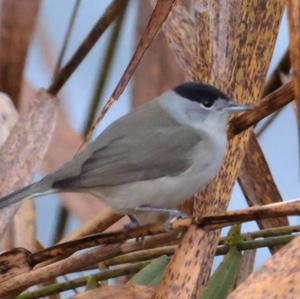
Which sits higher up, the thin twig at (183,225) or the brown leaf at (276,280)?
the thin twig at (183,225)

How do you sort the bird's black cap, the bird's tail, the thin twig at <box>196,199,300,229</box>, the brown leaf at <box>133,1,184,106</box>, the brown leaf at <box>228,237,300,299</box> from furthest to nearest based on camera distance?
the brown leaf at <box>133,1,184,106</box> < the bird's black cap < the bird's tail < the thin twig at <box>196,199,300,229</box> < the brown leaf at <box>228,237,300,299</box>

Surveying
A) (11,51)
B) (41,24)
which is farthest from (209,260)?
(41,24)

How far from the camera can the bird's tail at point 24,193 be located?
1.66 m

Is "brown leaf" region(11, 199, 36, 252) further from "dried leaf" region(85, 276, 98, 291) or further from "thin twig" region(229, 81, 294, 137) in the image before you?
"thin twig" region(229, 81, 294, 137)

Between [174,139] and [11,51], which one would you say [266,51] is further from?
[11,51]

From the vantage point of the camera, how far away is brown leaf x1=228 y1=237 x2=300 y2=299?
1.00 meters

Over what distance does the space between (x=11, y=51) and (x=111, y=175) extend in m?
0.50

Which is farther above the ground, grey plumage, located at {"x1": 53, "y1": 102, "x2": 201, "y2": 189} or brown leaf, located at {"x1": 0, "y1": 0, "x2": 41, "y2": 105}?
brown leaf, located at {"x1": 0, "y1": 0, "x2": 41, "y2": 105}

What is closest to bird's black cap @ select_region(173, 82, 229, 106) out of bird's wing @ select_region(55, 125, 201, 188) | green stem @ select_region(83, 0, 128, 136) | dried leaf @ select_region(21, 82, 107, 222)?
bird's wing @ select_region(55, 125, 201, 188)

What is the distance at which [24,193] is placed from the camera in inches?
67.2

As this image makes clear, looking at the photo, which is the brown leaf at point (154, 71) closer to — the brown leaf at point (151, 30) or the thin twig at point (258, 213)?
the brown leaf at point (151, 30)

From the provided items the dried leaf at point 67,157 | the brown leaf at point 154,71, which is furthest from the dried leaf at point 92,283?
the brown leaf at point 154,71

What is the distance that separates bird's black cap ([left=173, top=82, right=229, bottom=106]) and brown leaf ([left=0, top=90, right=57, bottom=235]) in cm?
30

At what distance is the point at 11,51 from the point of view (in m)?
2.14
